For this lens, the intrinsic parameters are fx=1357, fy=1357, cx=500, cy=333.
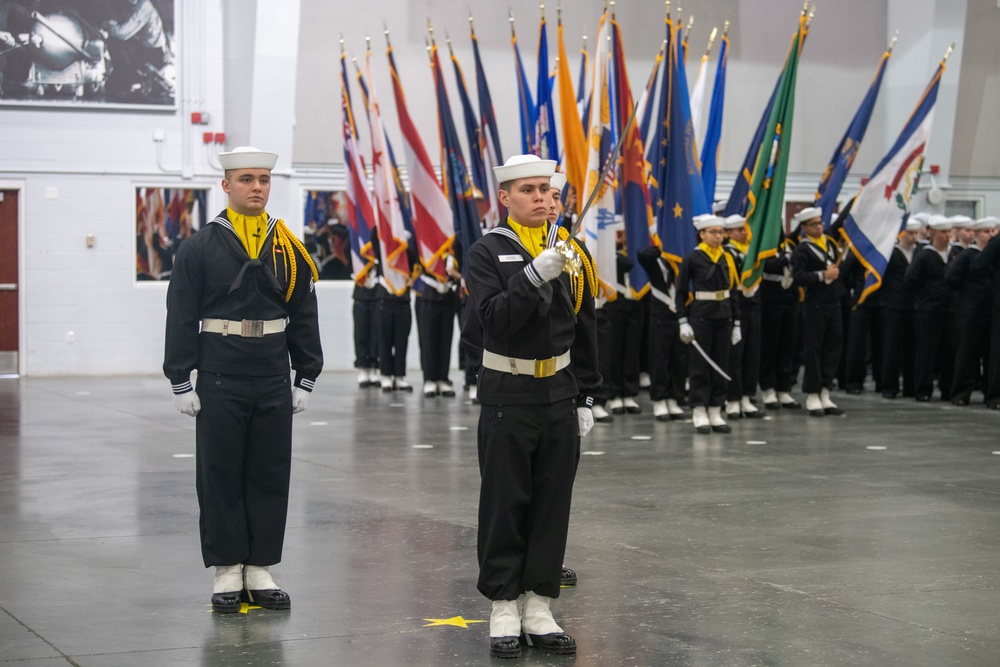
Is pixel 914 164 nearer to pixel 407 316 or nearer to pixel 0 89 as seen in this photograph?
pixel 407 316

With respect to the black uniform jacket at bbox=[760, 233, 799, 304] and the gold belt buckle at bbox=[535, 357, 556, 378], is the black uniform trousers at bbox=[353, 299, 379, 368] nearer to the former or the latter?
the black uniform jacket at bbox=[760, 233, 799, 304]

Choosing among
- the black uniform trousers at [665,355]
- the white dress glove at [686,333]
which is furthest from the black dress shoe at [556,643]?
the black uniform trousers at [665,355]

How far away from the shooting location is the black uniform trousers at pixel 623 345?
14.3 meters

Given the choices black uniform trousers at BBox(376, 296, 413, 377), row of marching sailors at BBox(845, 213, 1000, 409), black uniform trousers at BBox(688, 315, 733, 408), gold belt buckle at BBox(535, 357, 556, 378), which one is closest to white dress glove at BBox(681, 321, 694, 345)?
black uniform trousers at BBox(688, 315, 733, 408)

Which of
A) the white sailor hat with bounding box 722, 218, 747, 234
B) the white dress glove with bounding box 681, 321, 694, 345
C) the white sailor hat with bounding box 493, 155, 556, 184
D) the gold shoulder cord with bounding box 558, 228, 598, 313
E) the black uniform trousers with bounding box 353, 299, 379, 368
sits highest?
the white sailor hat with bounding box 493, 155, 556, 184

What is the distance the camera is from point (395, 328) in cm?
1750

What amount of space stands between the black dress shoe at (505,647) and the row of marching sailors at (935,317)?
37.2 feet

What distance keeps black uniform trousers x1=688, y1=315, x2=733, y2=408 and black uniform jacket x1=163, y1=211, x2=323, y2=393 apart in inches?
288

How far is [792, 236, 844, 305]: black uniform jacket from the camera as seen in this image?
1438 cm

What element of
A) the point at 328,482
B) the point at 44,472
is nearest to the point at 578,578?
the point at 328,482

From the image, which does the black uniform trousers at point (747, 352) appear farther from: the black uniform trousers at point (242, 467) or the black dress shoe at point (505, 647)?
the black dress shoe at point (505, 647)

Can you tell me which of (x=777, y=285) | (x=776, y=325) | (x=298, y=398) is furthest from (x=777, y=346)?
(x=298, y=398)

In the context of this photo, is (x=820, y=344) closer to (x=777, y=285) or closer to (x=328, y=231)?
(x=777, y=285)

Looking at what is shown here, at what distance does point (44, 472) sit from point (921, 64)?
17.1 metres
